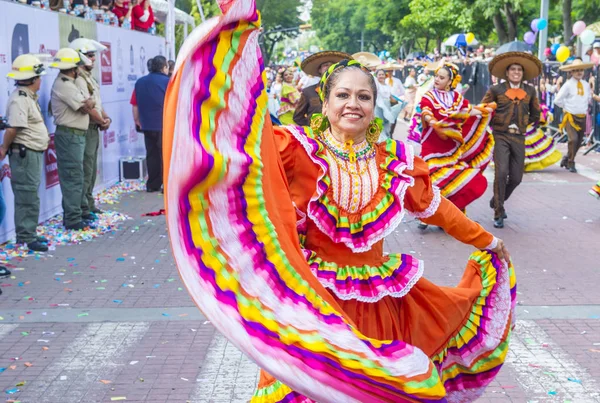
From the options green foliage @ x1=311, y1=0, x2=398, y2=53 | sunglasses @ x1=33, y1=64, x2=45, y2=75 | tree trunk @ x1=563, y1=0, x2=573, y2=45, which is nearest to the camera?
sunglasses @ x1=33, y1=64, x2=45, y2=75

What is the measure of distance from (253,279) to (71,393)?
2.54 meters

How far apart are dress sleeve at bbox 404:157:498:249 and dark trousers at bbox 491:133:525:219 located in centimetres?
672

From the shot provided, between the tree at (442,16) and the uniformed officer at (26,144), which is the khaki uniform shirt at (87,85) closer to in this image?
the uniformed officer at (26,144)

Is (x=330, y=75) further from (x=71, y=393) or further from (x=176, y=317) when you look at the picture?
(x=176, y=317)

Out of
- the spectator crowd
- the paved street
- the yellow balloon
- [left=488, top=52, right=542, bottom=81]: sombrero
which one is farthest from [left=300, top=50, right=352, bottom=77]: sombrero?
the yellow balloon

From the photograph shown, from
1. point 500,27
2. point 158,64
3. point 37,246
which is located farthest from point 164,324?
point 500,27

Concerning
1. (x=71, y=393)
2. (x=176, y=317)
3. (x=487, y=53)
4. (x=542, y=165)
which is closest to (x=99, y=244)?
(x=176, y=317)

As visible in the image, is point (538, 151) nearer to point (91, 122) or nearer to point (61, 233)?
point (91, 122)

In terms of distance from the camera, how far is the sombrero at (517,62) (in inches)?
392

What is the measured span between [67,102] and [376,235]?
22.7 feet

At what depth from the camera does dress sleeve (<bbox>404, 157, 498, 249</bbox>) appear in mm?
3857

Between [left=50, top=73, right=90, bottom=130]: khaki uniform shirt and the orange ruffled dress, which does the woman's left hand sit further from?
[left=50, top=73, right=90, bottom=130]: khaki uniform shirt

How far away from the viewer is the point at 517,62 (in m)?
10.1

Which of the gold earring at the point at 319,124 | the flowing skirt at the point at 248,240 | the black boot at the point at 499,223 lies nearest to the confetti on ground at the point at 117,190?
the black boot at the point at 499,223
